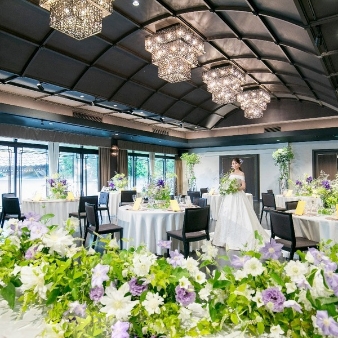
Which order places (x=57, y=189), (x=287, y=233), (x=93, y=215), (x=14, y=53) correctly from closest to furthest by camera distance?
(x=287, y=233) < (x=93, y=215) < (x=14, y=53) < (x=57, y=189)

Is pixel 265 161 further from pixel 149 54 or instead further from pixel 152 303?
pixel 152 303

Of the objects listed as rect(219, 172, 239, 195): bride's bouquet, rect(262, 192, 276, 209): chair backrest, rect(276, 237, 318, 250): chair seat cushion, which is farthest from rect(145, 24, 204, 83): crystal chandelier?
rect(262, 192, 276, 209): chair backrest

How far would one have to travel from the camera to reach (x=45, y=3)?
3.78 meters

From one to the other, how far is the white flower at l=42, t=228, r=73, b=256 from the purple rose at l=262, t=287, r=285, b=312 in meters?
0.77

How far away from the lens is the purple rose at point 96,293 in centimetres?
94

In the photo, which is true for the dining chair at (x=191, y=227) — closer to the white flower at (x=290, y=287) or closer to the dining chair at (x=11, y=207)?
the white flower at (x=290, y=287)

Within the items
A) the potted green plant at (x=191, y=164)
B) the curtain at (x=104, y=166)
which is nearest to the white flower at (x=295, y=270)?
the curtain at (x=104, y=166)

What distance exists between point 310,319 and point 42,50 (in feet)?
21.9

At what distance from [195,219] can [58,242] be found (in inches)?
135

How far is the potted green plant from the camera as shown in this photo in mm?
15719

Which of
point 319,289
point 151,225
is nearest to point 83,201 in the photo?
point 151,225

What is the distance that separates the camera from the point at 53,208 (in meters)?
7.09

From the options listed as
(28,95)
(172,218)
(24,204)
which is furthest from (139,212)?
(28,95)

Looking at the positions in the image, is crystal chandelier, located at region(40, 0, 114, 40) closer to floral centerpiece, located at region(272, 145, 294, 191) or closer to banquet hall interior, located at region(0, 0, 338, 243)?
banquet hall interior, located at region(0, 0, 338, 243)
